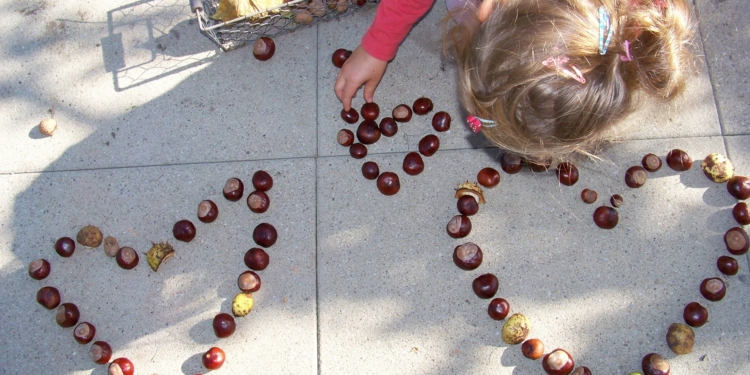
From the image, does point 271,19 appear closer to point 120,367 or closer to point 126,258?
point 126,258

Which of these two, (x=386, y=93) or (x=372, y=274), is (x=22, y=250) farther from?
(x=386, y=93)

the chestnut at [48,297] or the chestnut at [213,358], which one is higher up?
the chestnut at [48,297]

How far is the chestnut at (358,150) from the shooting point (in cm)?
234

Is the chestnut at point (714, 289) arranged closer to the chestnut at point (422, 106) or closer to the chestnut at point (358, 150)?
the chestnut at point (422, 106)

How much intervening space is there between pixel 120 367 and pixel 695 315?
2.32m

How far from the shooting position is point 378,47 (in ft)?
7.11

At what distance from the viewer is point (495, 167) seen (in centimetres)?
238

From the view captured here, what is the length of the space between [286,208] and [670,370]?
5.67ft

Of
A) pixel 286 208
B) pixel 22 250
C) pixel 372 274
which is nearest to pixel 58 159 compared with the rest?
pixel 22 250

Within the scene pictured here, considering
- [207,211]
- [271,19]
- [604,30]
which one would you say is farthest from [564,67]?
[207,211]

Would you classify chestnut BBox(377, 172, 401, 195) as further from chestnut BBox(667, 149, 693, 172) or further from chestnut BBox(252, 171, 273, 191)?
chestnut BBox(667, 149, 693, 172)

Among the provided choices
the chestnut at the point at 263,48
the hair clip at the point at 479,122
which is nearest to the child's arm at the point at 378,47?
the chestnut at the point at 263,48

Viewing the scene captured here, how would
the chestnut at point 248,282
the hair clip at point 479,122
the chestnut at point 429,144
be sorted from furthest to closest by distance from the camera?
the chestnut at point 429,144
the chestnut at point 248,282
the hair clip at point 479,122

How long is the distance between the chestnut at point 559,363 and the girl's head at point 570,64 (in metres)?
0.89
